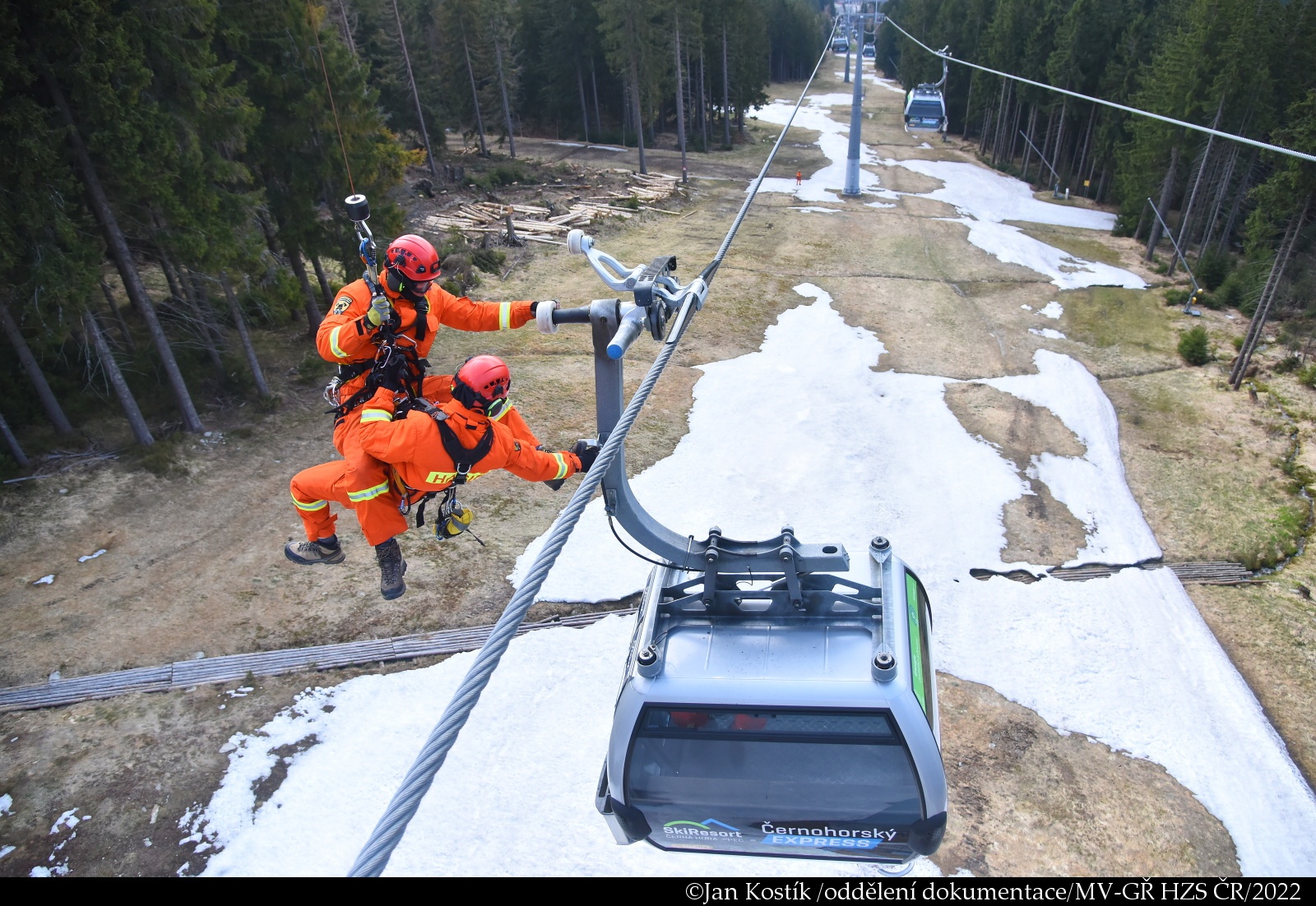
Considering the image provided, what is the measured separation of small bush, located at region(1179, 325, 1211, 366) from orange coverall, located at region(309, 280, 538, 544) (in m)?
18.9

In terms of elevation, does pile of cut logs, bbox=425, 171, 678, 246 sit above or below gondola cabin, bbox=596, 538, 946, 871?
below

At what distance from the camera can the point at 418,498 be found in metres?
5.93

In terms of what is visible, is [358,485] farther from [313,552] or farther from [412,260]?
[412,260]

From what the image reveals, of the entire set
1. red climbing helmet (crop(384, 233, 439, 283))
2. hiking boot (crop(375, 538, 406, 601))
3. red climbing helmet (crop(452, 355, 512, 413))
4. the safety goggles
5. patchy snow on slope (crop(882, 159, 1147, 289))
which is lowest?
patchy snow on slope (crop(882, 159, 1147, 289))

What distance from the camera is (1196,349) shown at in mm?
18375

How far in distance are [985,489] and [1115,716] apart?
488 centimetres

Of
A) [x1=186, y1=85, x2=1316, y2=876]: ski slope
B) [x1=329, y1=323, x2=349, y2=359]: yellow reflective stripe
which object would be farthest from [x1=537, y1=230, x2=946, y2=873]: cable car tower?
[x1=329, y1=323, x2=349, y2=359]: yellow reflective stripe

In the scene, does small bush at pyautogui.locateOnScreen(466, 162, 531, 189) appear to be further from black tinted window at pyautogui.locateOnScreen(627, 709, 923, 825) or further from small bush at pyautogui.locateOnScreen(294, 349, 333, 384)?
black tinted window at pyautogui.locateOnScreen(627, 709, 923, 825)

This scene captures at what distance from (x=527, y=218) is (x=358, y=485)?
26138 millimetres

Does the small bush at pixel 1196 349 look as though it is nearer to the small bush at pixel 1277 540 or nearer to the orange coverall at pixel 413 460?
the small bush at pixel 1277 540

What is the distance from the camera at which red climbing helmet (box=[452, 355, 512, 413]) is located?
5242mm

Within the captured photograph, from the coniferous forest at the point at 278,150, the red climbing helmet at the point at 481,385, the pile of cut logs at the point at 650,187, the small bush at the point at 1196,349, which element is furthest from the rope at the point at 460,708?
the pile of cut logs at the point at 650,187

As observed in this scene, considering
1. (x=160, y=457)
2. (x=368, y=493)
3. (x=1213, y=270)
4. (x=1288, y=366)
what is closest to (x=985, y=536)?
(x=368, y=493)

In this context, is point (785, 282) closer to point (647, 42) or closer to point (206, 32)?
point (206, 32)
